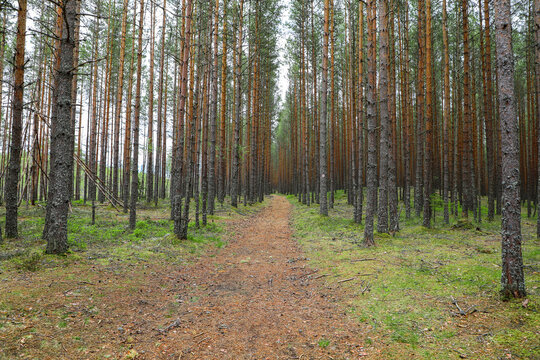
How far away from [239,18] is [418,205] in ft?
56.9

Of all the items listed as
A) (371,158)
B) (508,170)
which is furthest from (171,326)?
(371,158)

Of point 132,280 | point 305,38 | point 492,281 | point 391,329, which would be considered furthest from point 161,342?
point 305,38

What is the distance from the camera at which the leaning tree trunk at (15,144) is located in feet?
25.1

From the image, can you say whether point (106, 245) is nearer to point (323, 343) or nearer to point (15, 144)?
point (15, 144)

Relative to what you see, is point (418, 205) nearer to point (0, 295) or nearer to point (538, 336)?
point (538, 336)

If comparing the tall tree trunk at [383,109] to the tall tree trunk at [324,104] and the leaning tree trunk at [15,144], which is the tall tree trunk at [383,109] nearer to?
the tall tree trunk at [324,104]

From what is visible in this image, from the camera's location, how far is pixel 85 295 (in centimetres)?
457

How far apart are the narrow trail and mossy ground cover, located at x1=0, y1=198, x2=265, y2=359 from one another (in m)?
0.48

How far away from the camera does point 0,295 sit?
3.96 metres

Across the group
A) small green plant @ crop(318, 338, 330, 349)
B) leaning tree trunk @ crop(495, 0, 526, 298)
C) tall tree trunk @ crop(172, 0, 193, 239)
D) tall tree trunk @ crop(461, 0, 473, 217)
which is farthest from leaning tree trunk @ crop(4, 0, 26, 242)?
tall tree trunk @ crop(461, 0, 473, 217)

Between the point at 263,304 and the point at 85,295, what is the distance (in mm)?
3099

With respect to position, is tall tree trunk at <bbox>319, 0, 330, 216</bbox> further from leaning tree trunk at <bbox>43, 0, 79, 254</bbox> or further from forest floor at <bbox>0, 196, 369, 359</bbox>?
leaning tree trunk at <bbox>43, 0, 79, 254</bbox>

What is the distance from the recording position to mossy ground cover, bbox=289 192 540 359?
3344 mm

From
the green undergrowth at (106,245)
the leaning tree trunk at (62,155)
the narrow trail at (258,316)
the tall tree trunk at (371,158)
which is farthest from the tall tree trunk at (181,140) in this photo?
the tall tree trunk at (371,158)
